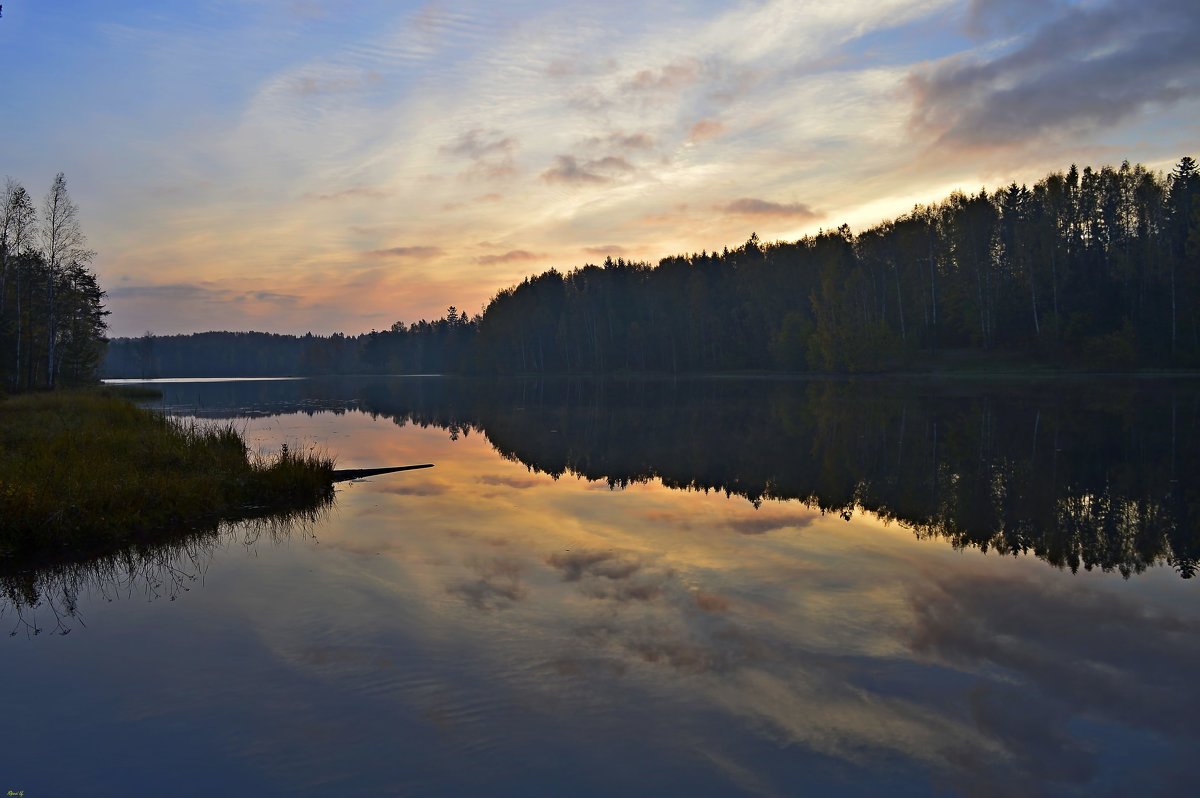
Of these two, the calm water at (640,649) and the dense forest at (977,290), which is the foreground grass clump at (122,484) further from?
the dense forest at (977,290)

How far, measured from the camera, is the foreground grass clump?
12.8 meters

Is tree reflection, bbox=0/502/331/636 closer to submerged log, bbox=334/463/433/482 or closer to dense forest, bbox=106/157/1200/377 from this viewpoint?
submerged log, bbox=334/463/433/482

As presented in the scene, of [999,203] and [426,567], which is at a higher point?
[999,203]

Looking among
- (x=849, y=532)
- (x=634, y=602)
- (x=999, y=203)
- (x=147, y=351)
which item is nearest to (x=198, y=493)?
(x=634, y=602)

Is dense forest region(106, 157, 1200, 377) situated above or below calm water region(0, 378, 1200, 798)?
above

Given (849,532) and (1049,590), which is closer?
(1049,590)

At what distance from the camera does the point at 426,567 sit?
12297 mm

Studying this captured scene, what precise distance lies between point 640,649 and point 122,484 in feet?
41.0

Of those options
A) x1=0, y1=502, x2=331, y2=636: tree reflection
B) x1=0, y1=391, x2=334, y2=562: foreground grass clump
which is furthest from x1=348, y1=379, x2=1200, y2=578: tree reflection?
x1=0, y1=502, x2=331, y2=636: tree reflection

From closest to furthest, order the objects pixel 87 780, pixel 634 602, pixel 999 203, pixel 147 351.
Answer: pixel 87 780 < pixel 634 602 < pixel 999 203 < pixel 147 351

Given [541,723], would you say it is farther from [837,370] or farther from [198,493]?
[837,370]

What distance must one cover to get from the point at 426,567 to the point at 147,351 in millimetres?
196287

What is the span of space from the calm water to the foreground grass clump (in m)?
1.30

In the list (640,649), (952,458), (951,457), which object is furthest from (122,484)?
(951,457)
